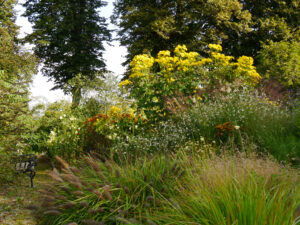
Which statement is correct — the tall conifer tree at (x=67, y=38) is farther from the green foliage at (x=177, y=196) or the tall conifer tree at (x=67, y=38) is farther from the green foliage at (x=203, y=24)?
the green foliage at (x=177, y=196)

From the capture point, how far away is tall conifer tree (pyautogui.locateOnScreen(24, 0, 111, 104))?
20125 millimetres

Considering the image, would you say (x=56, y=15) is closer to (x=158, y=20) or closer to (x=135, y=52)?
(x=135, y=52)

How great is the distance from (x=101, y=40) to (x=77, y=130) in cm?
1663

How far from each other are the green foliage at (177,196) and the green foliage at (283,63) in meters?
10.5

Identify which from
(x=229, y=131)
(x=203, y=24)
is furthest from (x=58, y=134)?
(x=203, y=24)

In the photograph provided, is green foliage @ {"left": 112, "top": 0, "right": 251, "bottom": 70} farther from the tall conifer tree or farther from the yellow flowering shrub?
the yellow flowering shrub

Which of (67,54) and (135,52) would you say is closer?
(135,52)

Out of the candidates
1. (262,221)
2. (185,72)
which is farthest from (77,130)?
(262,221)

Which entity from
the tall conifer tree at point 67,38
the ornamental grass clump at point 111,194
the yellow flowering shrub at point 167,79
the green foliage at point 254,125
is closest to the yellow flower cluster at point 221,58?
the yellow flowering shrub at point 167,79

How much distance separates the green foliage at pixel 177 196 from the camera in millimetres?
1917

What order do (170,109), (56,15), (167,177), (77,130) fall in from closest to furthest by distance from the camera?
(167,177) < (170,109) < (77,130) < (56,15)

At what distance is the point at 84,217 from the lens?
8.46 ft

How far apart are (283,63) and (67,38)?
15.2m

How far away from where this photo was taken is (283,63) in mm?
Result: 12766
